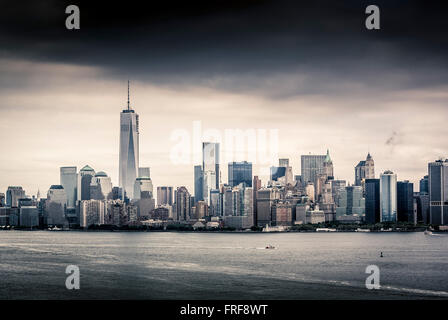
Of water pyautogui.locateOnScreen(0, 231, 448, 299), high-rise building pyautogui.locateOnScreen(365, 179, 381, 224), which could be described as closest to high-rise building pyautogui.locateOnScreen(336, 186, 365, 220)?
high-rise building pyautogui.locateOnScreen(365, 179, 381, 224)

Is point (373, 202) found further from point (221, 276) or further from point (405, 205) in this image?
point (221, 276)

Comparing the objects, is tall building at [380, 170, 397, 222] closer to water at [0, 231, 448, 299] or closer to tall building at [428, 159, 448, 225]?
tall building at [428, 159, 448, 225]

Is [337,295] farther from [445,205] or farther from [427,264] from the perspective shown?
[445,205]

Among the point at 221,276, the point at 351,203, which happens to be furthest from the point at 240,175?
the point at 221,276

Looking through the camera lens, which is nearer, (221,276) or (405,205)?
(221,276)
